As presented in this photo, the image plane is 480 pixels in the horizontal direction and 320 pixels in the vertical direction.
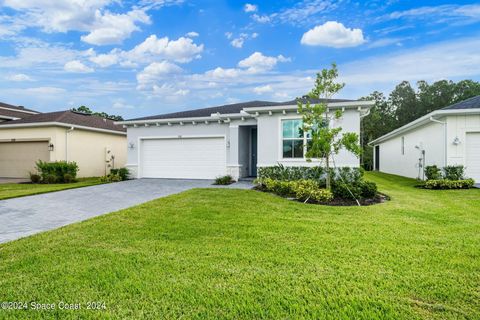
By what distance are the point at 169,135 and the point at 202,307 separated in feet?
39.6

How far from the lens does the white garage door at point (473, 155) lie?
11516 millimetres

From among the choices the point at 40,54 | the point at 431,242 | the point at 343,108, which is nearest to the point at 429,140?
the point at 343,108

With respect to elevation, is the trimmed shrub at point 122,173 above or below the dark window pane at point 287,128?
below

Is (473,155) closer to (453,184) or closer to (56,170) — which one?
(453,184)

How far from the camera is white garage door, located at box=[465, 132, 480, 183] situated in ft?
37.8

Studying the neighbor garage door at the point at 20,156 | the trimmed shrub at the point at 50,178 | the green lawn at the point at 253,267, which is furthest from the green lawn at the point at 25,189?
the green lawn at the point at 253,267

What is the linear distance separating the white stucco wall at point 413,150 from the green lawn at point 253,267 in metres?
7.90

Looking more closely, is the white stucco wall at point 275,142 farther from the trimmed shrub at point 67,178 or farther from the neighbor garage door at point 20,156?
the neighbor garage door at point 20,156

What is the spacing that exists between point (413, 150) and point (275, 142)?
383 inches

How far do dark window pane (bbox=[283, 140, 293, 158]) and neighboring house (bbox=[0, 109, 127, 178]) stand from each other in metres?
11.6

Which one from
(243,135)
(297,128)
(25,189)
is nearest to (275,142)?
(297,128)

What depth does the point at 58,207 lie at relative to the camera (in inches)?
292

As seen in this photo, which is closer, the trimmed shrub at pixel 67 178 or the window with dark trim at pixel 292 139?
the window with dark trim at pixel 292 139

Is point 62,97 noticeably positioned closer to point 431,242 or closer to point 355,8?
point 355,8
